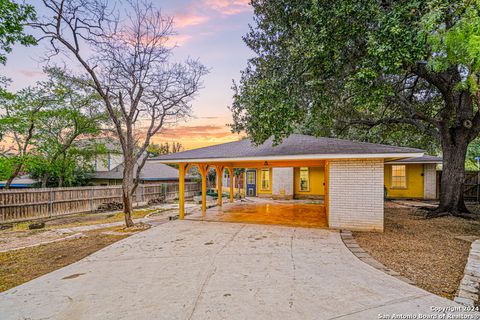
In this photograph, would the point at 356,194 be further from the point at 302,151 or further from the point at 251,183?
the point at 251,183

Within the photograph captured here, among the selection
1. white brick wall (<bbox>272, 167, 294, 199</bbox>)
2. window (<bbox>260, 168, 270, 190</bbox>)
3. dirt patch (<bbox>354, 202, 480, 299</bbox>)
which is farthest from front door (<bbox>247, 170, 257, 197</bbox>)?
dirt patch (<bbox>354, 202, 480, 299</bbox>)

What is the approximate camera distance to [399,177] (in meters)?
15.5

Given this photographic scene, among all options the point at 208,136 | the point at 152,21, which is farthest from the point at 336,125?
→ the point at 208,136

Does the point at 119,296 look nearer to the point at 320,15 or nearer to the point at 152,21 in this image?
the point at 320,15

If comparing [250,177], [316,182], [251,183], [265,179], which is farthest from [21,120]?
[316,182]

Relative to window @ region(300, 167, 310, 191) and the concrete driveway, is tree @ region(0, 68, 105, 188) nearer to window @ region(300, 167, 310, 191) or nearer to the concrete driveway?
the concrete driveway

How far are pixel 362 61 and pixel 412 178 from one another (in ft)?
40.0

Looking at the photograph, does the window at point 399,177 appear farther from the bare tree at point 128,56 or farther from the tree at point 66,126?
the tree at point 66,126

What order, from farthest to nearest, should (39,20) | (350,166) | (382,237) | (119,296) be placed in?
1. (350,166)
2. (39,20)
3. (382,237)
4. (119,296)

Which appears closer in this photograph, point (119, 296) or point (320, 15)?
point (119, 296)

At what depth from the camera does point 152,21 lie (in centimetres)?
865

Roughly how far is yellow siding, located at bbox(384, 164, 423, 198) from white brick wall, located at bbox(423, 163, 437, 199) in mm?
201

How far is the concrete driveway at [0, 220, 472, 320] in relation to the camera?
2.91 m

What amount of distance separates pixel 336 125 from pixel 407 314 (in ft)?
34.8
